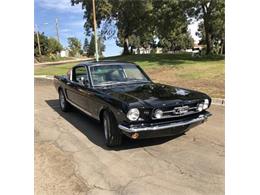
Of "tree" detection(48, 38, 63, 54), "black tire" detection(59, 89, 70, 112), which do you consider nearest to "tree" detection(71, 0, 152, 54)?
"tree" detection(48, 38, 63, 54)

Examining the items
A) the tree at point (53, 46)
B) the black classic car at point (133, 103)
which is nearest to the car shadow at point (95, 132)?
the black classic car at point (133, 103)

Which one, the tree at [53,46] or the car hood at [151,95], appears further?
the tree at [53,46]

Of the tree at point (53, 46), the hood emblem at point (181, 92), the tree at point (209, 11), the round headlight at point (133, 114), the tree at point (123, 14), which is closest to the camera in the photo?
the round headlight at point (133, 114)

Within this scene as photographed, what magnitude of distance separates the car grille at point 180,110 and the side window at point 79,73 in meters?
2.19

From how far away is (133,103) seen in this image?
461 centimetres

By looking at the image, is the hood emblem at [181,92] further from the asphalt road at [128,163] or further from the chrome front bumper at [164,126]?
the asphalt road at [128,163]

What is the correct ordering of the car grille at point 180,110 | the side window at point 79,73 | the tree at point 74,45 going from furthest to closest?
the tree at point 74,45, the side window at point 79,73, the car grille at point 180,110

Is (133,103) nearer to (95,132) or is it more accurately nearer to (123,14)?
(95,132)

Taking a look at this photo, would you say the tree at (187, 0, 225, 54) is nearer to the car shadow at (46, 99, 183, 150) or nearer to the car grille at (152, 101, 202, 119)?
the car shadow at (46, 99, 183, 150)

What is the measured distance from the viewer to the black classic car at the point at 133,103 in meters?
4.61

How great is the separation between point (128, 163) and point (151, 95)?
4.09 ft

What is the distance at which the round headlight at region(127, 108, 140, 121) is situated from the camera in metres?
4.55

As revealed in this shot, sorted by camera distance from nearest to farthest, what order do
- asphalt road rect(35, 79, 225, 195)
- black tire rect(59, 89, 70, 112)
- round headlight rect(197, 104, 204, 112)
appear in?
asphalt road rect(35, 79, 225, 195) < round headlight rect(197, 104, 204, 112) < black tire rect(59, 89, 70, 112)
